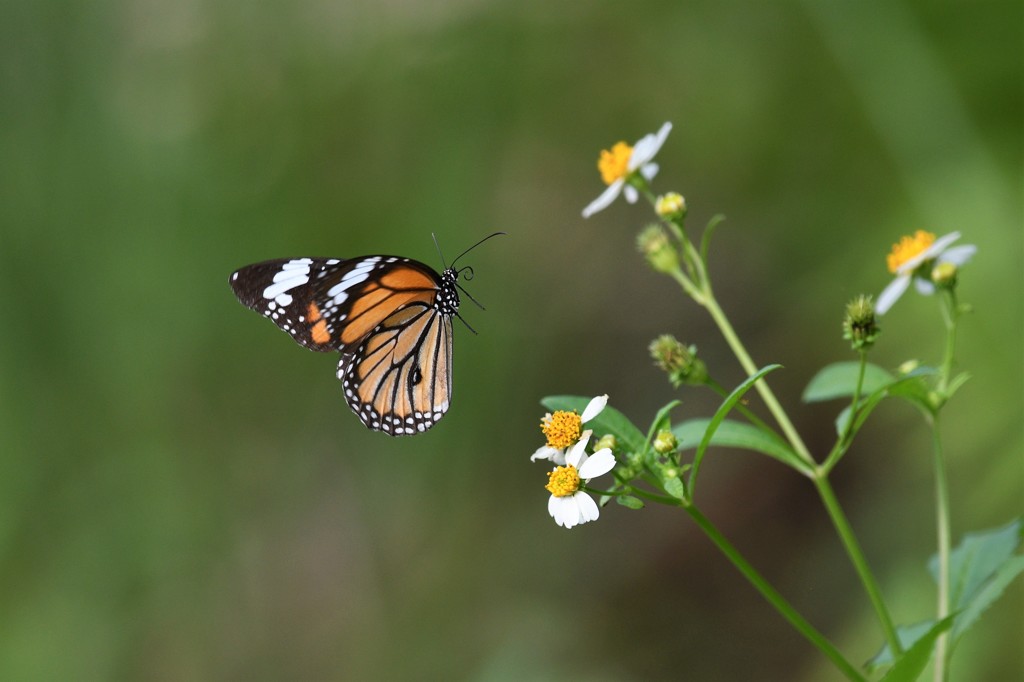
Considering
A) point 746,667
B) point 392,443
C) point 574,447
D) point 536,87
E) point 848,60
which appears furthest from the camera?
point 536,87

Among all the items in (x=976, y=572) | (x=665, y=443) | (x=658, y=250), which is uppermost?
(x=658, y=250)

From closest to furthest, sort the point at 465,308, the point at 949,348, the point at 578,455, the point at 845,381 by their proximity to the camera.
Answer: the point at 578,455 → the point at 949,348 → the point at 845,381 → the point at 465,308

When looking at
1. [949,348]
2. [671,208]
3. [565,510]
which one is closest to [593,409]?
[565,510]

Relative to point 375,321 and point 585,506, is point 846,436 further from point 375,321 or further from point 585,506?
point 375,321

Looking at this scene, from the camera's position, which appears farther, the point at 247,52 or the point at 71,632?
the point at 247,52

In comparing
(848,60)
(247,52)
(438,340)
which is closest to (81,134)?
(247,52)

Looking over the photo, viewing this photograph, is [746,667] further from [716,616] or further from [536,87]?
[536,87]

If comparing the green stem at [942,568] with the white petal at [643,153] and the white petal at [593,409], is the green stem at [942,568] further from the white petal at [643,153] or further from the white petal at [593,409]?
the white petal at [643,153]
